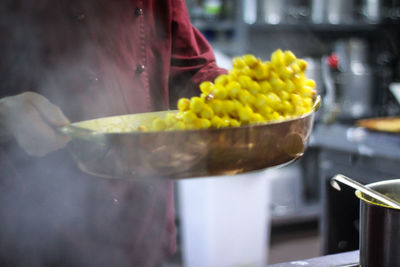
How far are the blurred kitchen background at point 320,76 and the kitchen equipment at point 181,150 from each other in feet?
5.63

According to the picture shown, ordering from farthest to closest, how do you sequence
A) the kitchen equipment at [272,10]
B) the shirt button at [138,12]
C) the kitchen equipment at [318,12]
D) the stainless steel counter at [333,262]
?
the kitchen equipment at [318,12], the kitchen equipment at [272,10], the shirt button at [138,12], the stainless steel counter at [333,262]

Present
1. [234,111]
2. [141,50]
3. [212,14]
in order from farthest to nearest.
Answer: [212,14], [141,50], [234,111]

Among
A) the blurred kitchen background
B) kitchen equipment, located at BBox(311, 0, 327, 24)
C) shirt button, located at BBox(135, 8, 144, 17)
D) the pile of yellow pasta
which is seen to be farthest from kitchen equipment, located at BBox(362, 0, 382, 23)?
the pile of yellow pasta

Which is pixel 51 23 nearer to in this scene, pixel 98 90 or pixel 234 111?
pixel 98 90

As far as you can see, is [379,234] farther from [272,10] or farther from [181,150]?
[272,10]

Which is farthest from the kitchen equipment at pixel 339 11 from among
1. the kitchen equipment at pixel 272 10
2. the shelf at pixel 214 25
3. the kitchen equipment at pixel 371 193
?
the kitchen equipment at pixel 371 193

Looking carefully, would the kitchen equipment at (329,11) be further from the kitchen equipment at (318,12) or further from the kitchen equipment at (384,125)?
the kitchen equipment at (384,125)

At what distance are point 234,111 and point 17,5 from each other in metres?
0.61

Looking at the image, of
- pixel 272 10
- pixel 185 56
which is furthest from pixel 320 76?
pixel 185 56

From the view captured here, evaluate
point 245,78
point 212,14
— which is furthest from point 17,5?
point 212,14

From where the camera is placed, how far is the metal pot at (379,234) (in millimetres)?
760

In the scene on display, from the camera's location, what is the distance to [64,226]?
3.69ft

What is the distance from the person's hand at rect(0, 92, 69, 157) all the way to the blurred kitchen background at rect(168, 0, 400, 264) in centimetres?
181

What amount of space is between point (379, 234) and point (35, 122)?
590mm
